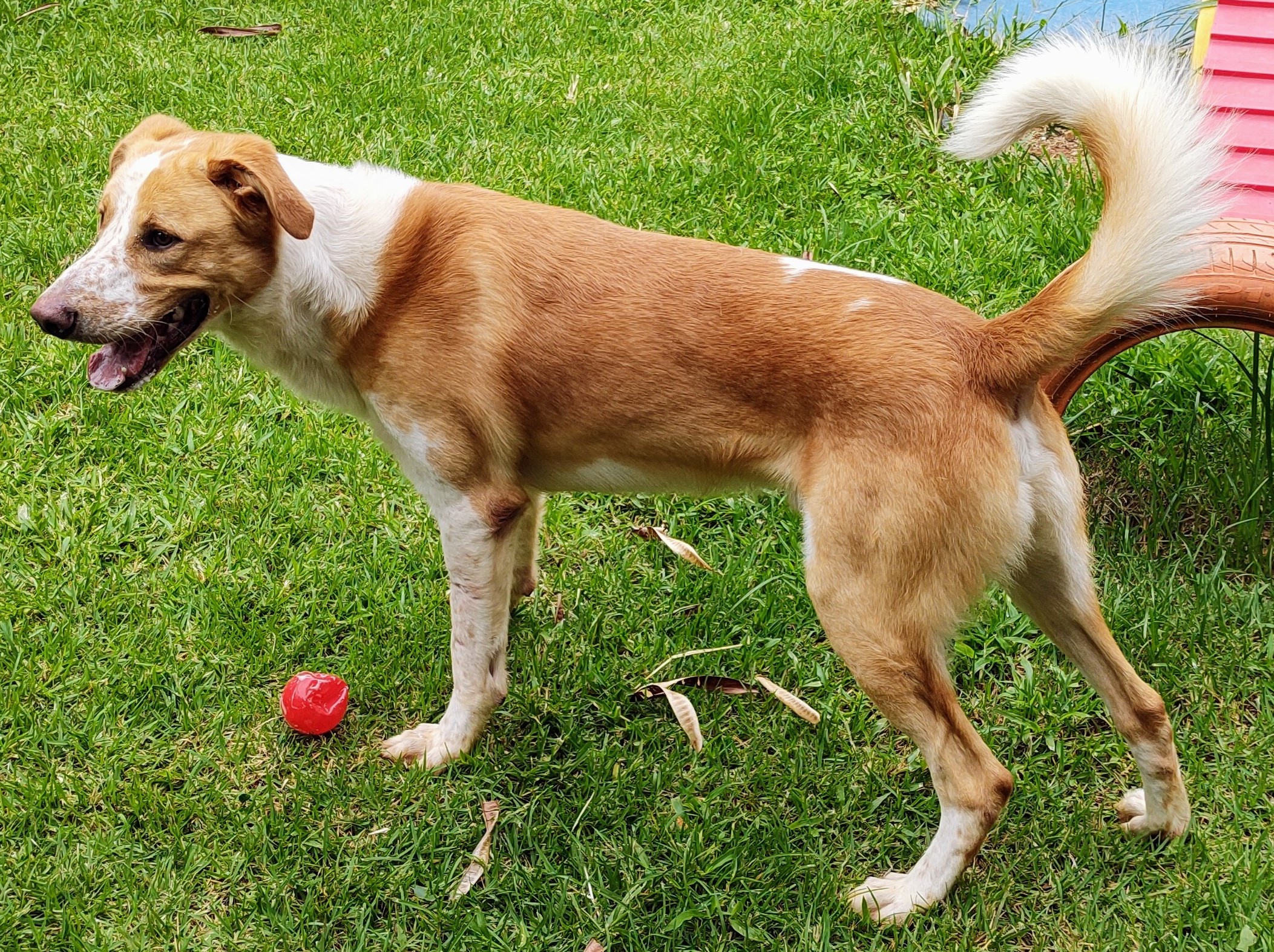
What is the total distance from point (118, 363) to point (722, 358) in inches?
57.4

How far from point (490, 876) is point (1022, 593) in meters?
1.49

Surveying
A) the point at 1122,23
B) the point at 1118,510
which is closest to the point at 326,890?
the point at 1118,510

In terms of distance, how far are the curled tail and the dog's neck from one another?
56.3 inches

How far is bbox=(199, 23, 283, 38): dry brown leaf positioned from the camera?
20.5 feet

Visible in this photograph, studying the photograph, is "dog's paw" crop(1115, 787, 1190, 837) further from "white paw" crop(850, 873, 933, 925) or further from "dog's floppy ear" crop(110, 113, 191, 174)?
"dog's floppy ear" crop(110, 113, 191, 174)

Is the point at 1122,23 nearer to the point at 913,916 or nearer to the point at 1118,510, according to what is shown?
the point at 1118,510

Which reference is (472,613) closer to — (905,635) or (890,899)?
(905,635)

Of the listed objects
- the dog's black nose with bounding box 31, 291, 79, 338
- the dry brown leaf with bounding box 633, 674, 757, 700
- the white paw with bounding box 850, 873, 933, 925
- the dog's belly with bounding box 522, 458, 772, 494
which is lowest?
the dry brown leaf with bounding box 633, 674, 757, 700

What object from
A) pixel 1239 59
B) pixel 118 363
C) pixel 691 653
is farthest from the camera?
pixel 1239 59

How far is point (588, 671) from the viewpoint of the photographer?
340 centimetres

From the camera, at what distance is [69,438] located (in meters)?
4.09

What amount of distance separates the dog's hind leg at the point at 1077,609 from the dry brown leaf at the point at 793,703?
0.70 meters

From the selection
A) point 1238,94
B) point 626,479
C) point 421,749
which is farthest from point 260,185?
point 1238,94

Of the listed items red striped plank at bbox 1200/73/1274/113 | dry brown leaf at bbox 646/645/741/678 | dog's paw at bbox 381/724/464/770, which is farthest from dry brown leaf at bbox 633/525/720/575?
red striped plank at bbox 1200/73/1274/113
